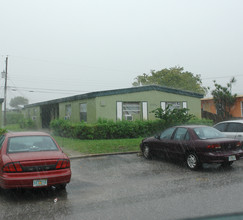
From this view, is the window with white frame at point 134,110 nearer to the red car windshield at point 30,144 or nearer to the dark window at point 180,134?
the dark window at point 180,134

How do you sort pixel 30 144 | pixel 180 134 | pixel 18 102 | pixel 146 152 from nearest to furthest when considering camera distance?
pixel 30 144
pixel 180 134
pixel 146 152
pixel 18 102

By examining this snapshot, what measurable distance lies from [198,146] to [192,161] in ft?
1.79

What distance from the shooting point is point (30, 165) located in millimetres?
5480

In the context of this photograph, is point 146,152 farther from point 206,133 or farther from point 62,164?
point 62,164

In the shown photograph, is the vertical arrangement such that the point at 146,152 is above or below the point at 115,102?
below

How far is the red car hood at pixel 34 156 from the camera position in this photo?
18.3ft

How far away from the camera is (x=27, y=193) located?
6055 mm

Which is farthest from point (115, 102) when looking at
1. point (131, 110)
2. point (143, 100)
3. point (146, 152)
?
point (146, 152)

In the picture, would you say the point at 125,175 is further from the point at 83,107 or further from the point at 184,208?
the point at 83,107

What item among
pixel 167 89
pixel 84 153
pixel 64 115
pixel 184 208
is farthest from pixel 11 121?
pixel 184 208

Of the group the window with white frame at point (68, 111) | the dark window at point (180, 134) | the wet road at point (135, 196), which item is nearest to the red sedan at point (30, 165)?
the wet road at point (135, 196)

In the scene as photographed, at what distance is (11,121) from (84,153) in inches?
1568

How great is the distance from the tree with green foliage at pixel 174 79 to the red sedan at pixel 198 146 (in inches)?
1368

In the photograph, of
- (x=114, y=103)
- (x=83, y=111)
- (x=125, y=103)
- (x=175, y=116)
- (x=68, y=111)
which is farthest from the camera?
(x=68, y=111)
